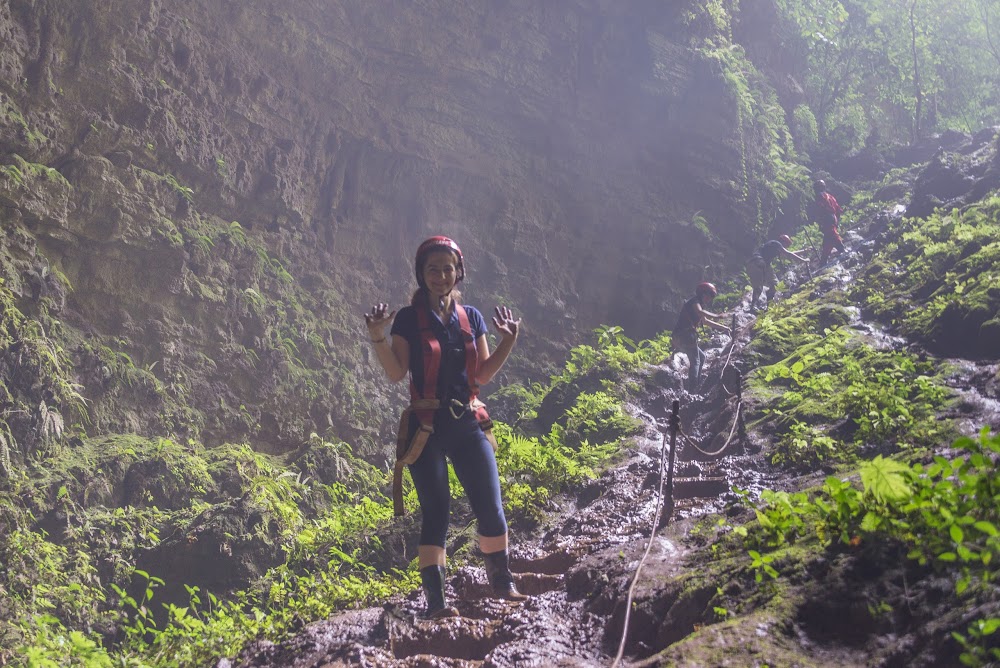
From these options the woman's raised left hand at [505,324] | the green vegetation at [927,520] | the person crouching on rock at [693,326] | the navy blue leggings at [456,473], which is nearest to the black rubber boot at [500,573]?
the navy blue leggings at [456,473]

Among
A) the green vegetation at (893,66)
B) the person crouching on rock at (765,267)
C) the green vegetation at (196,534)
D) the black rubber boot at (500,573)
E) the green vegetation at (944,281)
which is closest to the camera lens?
the black rubber boot at (500,573)

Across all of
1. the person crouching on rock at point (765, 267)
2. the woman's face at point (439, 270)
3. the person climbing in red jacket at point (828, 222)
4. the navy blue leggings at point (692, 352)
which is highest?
the person climbing in red jacket at point (828, 222)

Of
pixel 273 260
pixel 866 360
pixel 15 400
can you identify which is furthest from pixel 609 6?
pixel 15 400

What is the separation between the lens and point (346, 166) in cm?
1515

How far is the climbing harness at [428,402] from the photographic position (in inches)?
181

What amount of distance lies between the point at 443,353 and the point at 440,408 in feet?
1.16

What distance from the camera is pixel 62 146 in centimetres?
1003

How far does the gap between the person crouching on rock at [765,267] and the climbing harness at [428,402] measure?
536 inches

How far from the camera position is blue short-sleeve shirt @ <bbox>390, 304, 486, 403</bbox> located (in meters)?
4.68

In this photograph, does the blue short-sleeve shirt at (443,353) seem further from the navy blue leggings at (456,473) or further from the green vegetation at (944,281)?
the green vegetation at (944,281)

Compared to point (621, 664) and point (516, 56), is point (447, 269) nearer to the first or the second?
point (621, 664)

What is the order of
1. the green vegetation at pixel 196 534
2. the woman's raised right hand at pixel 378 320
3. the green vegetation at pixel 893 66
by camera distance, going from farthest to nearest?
the green vegetation at pixel 893 66 → the green vegetation at pixel 196 534 → the woman's raised right hand at pixel 378 320

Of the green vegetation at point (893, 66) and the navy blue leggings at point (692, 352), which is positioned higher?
the green vegetation at point (893, 66)

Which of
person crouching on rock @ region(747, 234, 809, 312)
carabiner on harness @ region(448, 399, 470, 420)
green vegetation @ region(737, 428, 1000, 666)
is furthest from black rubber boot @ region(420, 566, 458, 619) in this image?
person crouching on rock @ region(747, 234, 809, 312)
